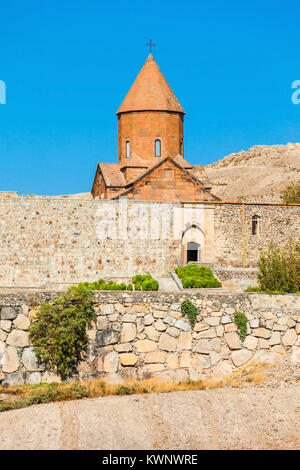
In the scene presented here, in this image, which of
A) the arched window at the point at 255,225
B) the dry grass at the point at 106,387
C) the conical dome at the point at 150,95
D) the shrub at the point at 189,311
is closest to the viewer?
the dry grass at the point at 106,387

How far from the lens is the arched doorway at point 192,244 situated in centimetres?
2788

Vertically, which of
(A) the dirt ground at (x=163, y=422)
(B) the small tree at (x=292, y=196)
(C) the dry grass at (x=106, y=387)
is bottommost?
(A) the dirt ground at (x=163, y=422)

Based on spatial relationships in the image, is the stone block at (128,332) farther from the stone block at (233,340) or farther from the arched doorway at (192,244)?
the arched doorway at (192,244)

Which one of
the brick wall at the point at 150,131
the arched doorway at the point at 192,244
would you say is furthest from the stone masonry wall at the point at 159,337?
the brick wall at the point at 150,131

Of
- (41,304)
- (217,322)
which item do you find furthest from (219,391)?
(41,304)

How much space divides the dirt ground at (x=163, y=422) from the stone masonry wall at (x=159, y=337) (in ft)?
4.58

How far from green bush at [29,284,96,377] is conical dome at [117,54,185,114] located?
706 inches

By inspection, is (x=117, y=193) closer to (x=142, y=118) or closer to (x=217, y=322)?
(x=142, y=118)

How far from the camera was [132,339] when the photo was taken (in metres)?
16.6

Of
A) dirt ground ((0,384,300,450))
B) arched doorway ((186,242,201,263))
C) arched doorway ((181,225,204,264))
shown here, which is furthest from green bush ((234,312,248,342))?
arched doorway ((186,242,201,263))

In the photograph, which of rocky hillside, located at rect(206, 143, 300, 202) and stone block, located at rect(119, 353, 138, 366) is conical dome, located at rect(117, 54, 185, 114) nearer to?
rocky hillside, located at rect(206, 143, 300, 202)

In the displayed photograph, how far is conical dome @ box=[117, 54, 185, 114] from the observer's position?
106ft

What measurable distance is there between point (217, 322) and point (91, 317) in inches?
133

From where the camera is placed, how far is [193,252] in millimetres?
28141
